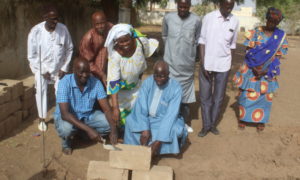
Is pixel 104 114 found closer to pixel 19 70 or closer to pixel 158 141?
pixel 158 141

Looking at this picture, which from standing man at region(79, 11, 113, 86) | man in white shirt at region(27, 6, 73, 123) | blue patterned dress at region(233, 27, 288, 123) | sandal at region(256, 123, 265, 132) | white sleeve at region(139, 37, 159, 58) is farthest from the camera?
sandal at region(256, 123, 265, 132)

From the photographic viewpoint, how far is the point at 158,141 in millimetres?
3266

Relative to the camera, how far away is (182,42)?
3.81m

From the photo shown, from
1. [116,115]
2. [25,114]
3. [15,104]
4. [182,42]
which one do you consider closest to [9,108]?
[15,104]

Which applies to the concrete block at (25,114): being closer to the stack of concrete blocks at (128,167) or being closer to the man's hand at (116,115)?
the man's hand at (116,115)

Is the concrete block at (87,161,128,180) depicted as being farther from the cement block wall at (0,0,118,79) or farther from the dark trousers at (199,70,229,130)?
the cement block wall at (0,0,118,79)

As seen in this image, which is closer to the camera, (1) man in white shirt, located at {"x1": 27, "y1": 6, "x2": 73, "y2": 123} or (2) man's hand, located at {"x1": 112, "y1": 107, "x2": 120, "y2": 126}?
(2) man's hand, located at {"x1": 112, "y1": 107, "x2": 120, "y2": 126}

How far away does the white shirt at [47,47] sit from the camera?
3780mm

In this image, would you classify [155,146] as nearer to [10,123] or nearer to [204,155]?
[204,155]

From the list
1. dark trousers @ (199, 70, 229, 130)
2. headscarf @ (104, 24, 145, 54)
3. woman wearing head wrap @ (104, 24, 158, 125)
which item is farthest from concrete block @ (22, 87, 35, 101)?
dark trousers @ (199, 70, 229, 130)

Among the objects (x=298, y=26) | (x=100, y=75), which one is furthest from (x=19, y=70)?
(x=298, y=26)

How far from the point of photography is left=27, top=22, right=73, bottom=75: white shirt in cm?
378

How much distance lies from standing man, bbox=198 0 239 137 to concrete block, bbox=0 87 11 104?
2.55 meters

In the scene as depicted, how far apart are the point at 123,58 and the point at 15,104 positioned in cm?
174
